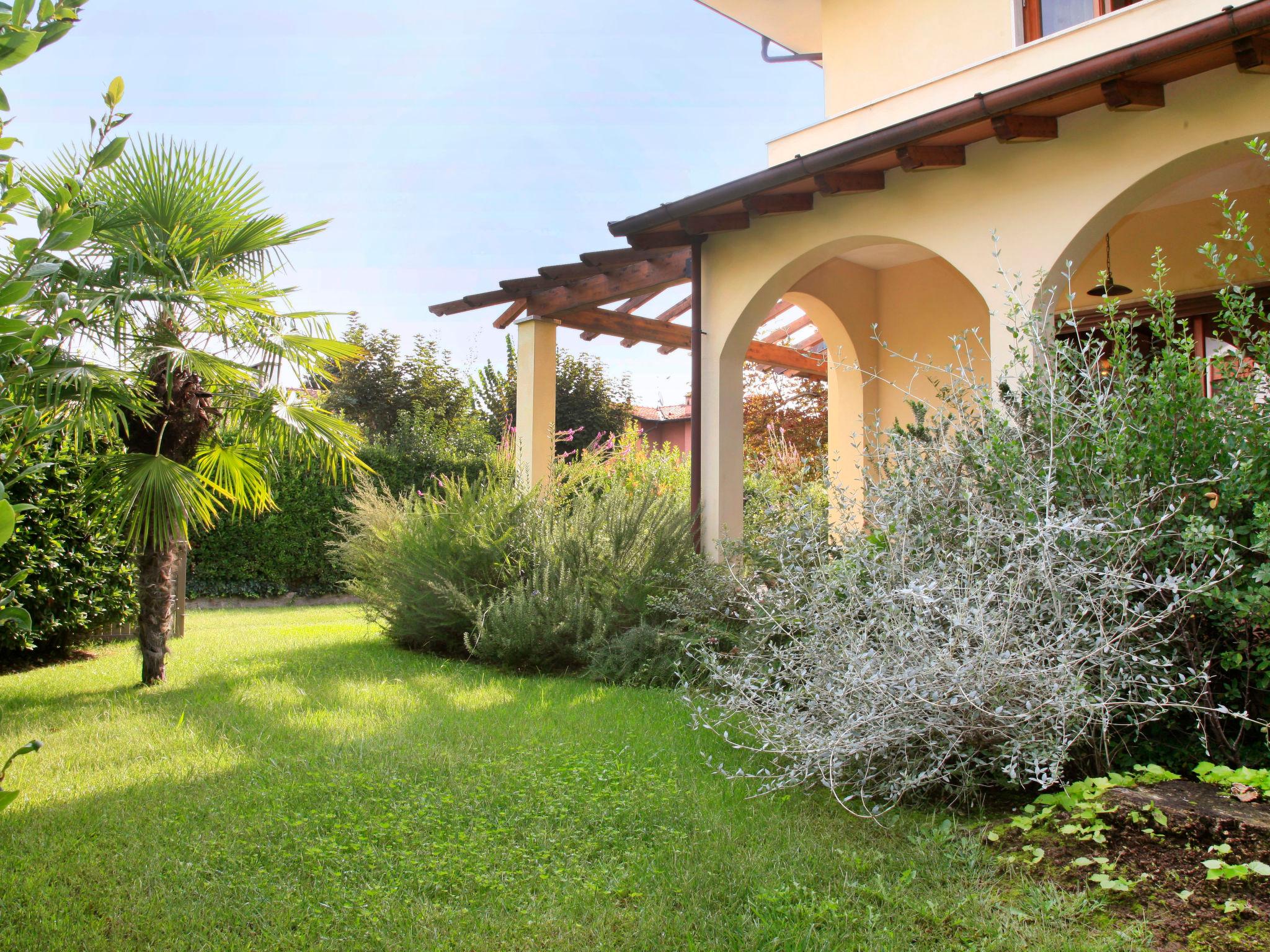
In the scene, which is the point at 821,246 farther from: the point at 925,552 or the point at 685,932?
the point at 685,932

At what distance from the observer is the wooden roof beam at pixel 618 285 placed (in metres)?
8.12

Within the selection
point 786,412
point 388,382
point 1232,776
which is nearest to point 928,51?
point 1232,776

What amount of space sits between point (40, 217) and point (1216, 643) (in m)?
3.90

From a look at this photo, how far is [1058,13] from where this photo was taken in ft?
21.8

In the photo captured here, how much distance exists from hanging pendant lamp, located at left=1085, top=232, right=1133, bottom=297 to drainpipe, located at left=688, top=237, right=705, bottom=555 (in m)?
3.19

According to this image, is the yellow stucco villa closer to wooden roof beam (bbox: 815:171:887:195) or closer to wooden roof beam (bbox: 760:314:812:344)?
wooden roof beam (bbox: 815:171:887:195)

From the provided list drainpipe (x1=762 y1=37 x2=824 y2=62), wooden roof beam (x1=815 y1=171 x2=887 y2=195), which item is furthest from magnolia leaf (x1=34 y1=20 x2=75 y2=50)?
drainpipe (x1=762 y1=37 x2=824 y2=62)

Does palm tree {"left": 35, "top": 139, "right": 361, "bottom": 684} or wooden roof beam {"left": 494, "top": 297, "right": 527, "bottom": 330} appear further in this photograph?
wooden roof beam {"left": 494, "top": 297, "right": 527, "bottom": 330}

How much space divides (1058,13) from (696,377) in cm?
408

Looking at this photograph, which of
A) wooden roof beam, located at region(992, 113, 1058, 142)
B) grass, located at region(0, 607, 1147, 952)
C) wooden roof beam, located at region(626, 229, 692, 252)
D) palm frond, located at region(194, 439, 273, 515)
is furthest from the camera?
wooden roof beam, located at region(626, 229, 692, 252)

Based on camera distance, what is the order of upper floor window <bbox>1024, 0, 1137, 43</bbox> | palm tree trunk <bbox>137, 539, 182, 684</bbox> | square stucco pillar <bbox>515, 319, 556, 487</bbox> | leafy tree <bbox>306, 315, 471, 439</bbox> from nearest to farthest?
palm tree trunk <bbox>137, 539, 182, 684</bbox>, upper floor window <bbox>1024, 0, 1137, 43</bbox>, square stucco pillar <bbox>515, 319, 556, 487</bbox>, leafy tree <bbox>306, 315, 471, 439</bbox>

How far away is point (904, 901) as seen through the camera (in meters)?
2.44

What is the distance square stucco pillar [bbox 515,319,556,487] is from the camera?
28.2 feet

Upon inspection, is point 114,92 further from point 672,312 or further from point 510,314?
point 672,312
